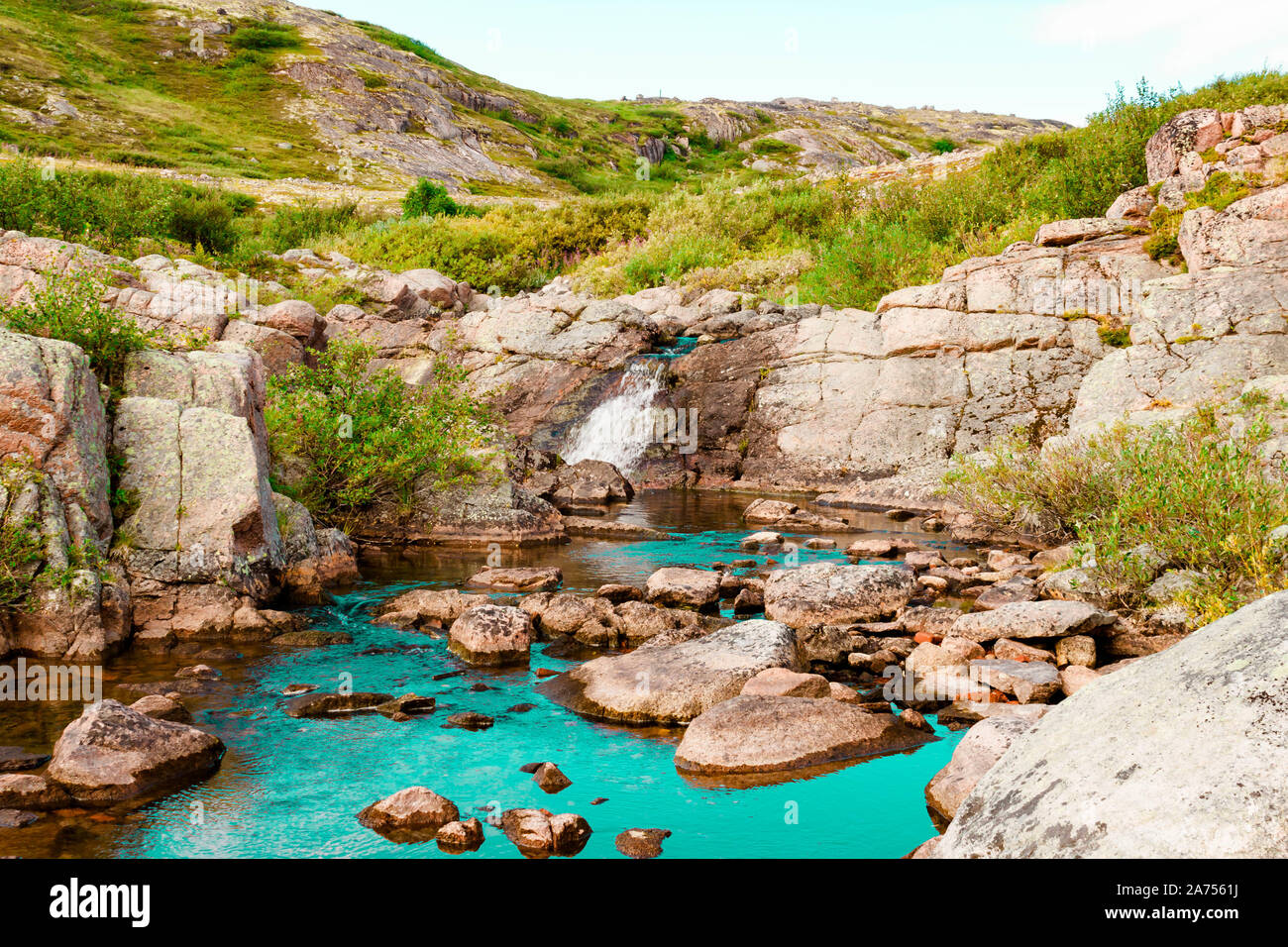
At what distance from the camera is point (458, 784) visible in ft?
22.8

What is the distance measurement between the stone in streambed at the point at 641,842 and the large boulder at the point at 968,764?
1994 mm

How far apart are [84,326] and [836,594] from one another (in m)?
10.7

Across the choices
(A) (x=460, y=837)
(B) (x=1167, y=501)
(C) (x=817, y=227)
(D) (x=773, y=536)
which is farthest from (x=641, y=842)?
(C) (x=817, y=227)

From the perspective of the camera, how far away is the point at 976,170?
35125mm

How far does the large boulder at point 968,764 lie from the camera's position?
6.36m

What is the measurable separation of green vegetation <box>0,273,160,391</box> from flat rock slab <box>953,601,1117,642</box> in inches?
448

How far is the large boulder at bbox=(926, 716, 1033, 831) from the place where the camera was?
6355mm

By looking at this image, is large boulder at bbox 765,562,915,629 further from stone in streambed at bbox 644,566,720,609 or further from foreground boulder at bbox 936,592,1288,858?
foreground boulder at bbox 936,592,1288,858

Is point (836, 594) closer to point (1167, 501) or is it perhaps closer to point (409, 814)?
point (1167, 501)

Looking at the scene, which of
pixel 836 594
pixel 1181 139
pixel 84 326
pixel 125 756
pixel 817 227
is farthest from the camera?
pixel 817 227

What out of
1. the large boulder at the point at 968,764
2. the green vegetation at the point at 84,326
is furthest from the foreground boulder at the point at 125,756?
the green vegetation at the point at 84,326

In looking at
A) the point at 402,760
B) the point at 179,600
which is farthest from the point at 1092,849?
the point at 179,600
